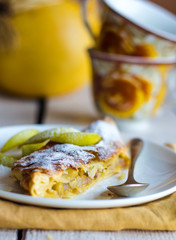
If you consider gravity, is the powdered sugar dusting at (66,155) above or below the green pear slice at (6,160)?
above

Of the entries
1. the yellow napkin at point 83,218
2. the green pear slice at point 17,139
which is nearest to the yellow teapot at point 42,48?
the green pear slice at point 17,139

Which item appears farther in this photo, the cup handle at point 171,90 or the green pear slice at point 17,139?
the cup handle at point 171,90

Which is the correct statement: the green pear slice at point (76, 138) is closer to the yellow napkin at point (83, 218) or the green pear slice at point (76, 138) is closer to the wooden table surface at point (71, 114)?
the yellow napkin at point (83, 218)

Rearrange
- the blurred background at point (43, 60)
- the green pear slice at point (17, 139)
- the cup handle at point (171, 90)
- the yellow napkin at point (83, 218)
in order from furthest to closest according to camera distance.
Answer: the blurred background at point (43, 60), the cup handle at point (171, 90), the green pear slice at point (17, 139), the yellow napkin at point (83, 218)

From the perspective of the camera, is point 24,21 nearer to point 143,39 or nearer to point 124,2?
point 124,2

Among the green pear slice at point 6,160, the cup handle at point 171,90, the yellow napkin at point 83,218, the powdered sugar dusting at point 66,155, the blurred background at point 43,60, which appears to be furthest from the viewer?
the blurred background at point 43,60

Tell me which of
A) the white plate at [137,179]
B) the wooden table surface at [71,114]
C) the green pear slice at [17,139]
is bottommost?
the white plate at [137,179]

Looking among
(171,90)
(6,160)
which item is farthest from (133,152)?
(171,90)
